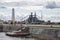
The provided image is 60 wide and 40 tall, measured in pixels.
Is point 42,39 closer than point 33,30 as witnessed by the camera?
Yes

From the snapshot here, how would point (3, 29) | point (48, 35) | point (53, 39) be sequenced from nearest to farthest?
point (53, 39), point (48, 35), point (3, 29)

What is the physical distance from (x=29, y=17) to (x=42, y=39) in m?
25.3

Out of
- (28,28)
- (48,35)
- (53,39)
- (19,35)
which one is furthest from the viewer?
(28,28)

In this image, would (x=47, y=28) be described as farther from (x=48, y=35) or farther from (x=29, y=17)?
(x=29, y=17)

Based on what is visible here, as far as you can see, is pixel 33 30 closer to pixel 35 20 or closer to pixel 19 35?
pixel 19 35

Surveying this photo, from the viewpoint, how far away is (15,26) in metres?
58.7

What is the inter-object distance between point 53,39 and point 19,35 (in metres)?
13.6

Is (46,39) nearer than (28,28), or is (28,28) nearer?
(46,39)

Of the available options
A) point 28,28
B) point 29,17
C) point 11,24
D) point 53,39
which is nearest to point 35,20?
point 29,17

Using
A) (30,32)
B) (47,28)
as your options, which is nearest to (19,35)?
(30,32)

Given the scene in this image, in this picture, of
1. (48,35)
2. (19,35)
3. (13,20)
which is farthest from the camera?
(13,20)

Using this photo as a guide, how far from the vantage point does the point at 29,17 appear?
61.7 meters

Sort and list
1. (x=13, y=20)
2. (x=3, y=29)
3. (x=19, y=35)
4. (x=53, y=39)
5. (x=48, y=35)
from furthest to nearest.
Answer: (x=3, y=29) → (x=13, y=20) → (x=19, y=35) → (x=48, y=35) → (x=53, y=39)

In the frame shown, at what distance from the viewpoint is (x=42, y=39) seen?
36625mm
